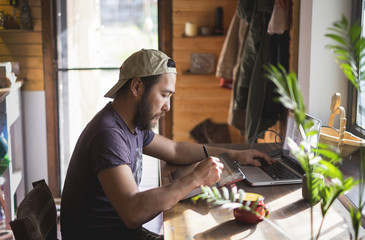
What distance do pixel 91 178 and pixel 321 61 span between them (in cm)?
148

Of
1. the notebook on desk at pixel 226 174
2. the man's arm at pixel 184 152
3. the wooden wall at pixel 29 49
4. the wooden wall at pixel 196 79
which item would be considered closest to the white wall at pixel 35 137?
the wooden wall at pixel 29 49

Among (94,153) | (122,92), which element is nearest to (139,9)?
(122,92)

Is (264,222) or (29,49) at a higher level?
(29,49)

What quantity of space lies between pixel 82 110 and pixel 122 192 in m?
2.84

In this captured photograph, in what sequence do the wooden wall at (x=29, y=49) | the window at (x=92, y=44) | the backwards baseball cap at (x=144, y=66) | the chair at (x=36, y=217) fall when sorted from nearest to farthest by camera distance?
the chair at (x=36, y=217), the backwards baseball cap at (x=144, y=66), the wooden wall at (x=29, y=49), the window at (x=92, y=44)

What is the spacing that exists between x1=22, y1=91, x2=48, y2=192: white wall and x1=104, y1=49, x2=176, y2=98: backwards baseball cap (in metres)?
2.46

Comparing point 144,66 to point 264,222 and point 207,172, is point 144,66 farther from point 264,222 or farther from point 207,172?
point 264,222

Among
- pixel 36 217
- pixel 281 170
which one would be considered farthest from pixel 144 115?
pixel 281 170

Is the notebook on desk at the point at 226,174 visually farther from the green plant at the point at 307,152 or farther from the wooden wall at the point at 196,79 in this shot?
the wooden wall at the point at 196,79

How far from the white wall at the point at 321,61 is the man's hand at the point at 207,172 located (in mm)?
1133

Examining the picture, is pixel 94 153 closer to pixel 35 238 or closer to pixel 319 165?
pixel 35 238

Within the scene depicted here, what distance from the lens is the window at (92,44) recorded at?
14.0 ft

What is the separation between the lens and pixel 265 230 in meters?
1.57

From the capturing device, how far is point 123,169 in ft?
5.55
